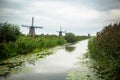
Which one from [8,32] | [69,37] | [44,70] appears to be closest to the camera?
[44,70]

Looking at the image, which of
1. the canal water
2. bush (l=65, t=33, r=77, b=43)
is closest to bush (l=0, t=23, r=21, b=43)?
the canal water

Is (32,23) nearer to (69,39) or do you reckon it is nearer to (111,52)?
(69,39)

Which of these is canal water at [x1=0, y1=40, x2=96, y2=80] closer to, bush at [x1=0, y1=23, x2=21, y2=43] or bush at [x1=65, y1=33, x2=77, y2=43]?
bush at [x1=0, y1=23, x2=21, y2=43]

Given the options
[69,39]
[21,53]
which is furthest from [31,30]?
[21,53]

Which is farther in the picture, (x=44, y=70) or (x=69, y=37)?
(x=69, y=37)

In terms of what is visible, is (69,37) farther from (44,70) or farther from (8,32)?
(44,70)

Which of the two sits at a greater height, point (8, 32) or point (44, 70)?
point (8, 32)

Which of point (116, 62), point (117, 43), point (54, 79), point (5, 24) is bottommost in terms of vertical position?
point (54, 79)

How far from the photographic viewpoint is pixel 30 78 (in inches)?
461

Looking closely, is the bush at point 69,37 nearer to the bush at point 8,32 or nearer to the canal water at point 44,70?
the bush at point 8,32

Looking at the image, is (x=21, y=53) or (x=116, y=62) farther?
(x=21, y=53)

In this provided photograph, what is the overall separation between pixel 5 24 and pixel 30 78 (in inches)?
585

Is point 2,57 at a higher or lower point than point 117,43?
lower

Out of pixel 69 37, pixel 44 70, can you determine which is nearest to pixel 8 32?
pixel 44 70
